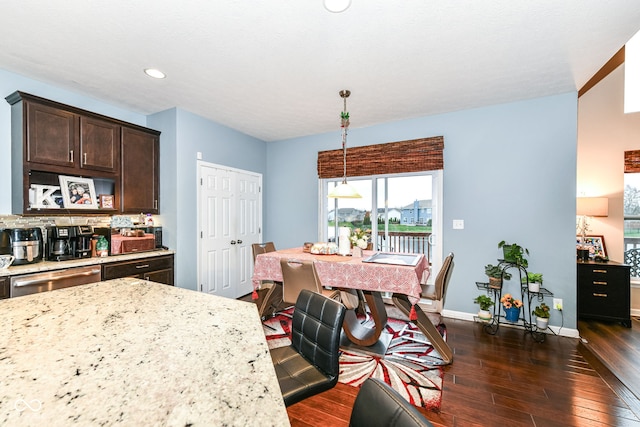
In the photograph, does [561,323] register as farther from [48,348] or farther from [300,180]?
[48,348]

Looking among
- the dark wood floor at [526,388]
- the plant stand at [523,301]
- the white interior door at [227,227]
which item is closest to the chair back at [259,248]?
the white interior door at [227,227]

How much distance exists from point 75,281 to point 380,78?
343 cm

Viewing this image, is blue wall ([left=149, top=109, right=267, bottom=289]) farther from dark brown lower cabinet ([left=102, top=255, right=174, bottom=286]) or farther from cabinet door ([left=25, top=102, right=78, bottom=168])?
cabinet door ([left=25, top=102, right=78, bottom=168])

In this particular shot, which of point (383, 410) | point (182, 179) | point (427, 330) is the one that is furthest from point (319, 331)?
point (182, 179)

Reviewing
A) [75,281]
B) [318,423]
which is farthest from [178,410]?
[75,281]

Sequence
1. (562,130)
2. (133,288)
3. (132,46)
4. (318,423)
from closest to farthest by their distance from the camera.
A: 1. (133,288)
2. (318,423)
3. (132,46)
4. (562,130)

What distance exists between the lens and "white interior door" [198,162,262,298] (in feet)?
12.6

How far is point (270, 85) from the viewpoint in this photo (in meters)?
2.87

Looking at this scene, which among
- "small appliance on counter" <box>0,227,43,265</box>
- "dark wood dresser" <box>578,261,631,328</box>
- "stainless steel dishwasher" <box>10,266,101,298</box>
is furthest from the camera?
→ "dark wood dresser" <box>578,261,631,328</box>

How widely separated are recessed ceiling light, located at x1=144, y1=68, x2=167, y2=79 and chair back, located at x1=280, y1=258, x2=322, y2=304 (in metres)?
2.07

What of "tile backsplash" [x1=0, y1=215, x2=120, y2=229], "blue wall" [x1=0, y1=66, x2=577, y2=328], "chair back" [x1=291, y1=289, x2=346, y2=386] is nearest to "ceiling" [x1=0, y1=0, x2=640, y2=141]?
"blue wall" [x1=0, y1=66, x2=577, y2=328]

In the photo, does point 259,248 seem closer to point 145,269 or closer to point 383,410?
point 145,269

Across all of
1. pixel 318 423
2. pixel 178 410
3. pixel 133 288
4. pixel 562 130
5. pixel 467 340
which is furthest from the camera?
pixel 562 130

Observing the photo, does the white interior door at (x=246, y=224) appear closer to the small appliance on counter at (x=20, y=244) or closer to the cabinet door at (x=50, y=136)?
the cabinet door at (x=50, y=136)
